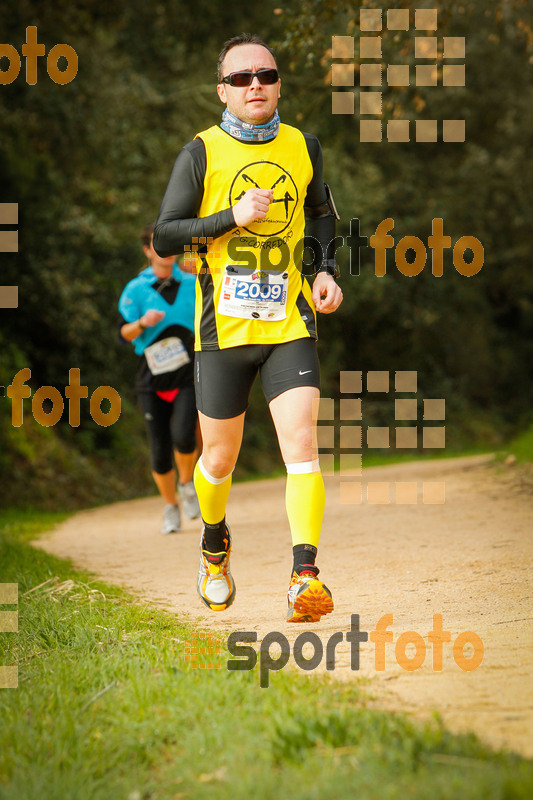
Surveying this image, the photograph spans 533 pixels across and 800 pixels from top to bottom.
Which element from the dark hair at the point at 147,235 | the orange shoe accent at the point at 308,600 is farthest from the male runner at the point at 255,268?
the dark hair at the point at 147,235

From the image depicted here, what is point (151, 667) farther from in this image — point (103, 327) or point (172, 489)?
point (103, 327)

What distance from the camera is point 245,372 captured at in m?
4.36

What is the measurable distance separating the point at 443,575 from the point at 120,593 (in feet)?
6.32

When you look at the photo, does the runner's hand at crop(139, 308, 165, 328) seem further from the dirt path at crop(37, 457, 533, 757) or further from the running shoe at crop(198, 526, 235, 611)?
the running shoe at crop(198, 526, 235, 611)

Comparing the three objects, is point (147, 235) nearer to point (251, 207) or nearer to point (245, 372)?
point (245, 372)

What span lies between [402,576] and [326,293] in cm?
204

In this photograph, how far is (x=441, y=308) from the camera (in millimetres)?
29297

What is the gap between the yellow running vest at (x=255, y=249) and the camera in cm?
421

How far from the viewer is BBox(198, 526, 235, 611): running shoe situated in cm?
457

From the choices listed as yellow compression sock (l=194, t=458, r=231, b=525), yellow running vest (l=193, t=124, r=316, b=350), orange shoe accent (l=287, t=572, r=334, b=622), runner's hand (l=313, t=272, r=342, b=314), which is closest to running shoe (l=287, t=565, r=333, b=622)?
orange shoe accent (l=287, t=572, r=334, b=622)

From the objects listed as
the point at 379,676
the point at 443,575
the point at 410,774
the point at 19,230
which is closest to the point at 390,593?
the point at 443,575

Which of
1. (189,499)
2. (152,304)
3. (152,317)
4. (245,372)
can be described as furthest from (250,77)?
(189,499)

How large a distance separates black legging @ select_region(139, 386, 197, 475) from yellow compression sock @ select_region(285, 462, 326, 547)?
3.73m

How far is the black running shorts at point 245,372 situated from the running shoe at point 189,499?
4.33m
